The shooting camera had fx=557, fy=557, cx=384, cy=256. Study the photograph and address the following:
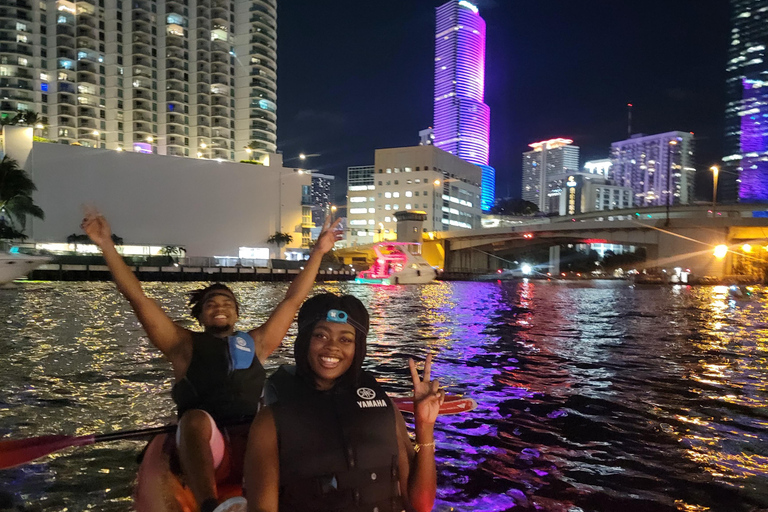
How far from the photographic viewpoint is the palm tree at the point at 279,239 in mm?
93438

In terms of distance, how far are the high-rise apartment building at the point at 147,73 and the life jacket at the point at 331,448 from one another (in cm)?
11448

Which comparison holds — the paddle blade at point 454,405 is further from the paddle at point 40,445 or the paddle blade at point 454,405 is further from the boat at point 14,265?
the boat at point 14,265

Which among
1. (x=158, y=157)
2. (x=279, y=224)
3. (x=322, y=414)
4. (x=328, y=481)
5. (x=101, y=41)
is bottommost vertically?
(x=328, y=481)

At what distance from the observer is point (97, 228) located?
4.26 m

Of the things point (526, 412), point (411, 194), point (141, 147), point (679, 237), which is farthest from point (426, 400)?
point (411, 194)

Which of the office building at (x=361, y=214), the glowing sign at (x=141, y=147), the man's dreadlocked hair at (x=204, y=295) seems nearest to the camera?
the man's dreadlocked hair at (x=204, y=295)

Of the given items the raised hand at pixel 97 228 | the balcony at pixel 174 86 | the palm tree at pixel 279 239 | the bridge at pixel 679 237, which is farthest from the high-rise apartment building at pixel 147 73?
the raised hand at pixel 97 228

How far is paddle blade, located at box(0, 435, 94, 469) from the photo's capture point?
14.9ft

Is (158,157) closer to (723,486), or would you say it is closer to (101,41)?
(101,41)

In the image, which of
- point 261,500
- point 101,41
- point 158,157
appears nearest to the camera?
point 261,500

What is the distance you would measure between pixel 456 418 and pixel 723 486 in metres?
3.16

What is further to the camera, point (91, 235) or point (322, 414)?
point (91, 235)

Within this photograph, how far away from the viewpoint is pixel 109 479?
524 cm

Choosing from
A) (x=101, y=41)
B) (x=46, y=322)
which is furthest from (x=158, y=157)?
(x=46, y=322)
